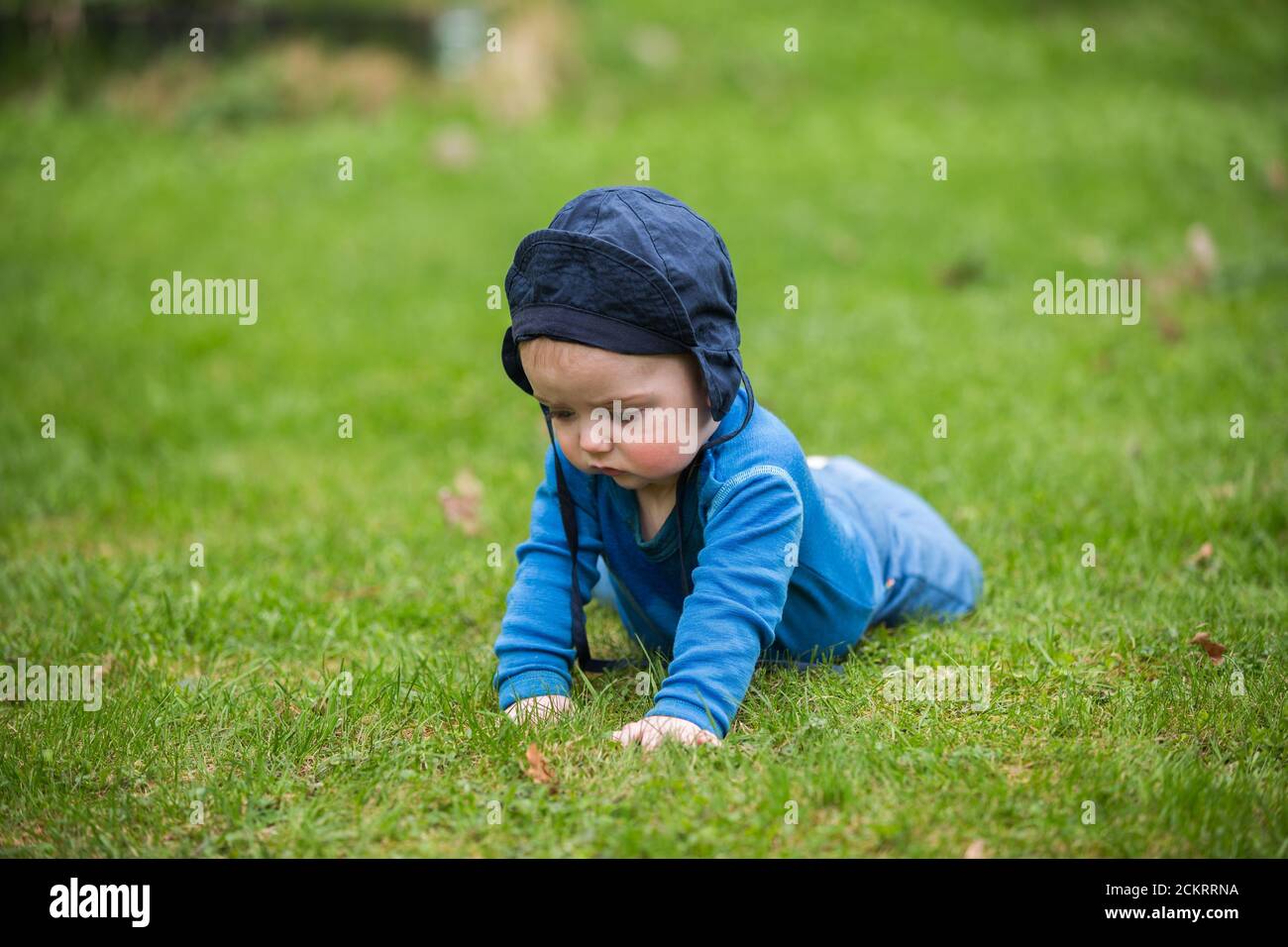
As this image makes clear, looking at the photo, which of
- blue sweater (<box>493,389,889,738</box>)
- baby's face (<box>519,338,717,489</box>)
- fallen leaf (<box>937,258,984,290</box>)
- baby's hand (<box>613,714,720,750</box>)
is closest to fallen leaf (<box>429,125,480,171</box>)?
fallen leaf (<box>937,258,984,290</box>)

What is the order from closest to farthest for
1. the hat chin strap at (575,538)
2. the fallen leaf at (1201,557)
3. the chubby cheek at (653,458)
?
the chubby cheek at (653,458)
the hat chin strap at (575,538)
the fallen leaf at (1201,557)

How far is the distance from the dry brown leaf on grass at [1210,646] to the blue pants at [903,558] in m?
0.68

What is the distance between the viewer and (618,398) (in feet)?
9.28

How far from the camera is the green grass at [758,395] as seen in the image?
2.76 meters

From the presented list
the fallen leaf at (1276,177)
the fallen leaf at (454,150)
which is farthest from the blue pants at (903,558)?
the fallen leaf at (1276,177)

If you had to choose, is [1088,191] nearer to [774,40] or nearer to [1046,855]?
[774,40]

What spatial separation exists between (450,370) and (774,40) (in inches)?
263

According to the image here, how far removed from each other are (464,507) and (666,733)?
7.92ft

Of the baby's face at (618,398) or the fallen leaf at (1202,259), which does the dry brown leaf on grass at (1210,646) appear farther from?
the fallen leaf at (1202,259)

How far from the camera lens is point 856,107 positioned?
1098cm

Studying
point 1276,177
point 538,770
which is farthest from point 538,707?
point 1276,177

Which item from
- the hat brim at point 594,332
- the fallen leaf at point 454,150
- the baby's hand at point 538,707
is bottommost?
the baby's hand at point 538,707

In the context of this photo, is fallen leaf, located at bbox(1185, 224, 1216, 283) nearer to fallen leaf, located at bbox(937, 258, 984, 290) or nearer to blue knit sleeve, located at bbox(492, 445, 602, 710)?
fallen leaf, located at bbox(937, 258, 984, 290)

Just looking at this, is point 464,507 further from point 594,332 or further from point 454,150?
point 454,150
